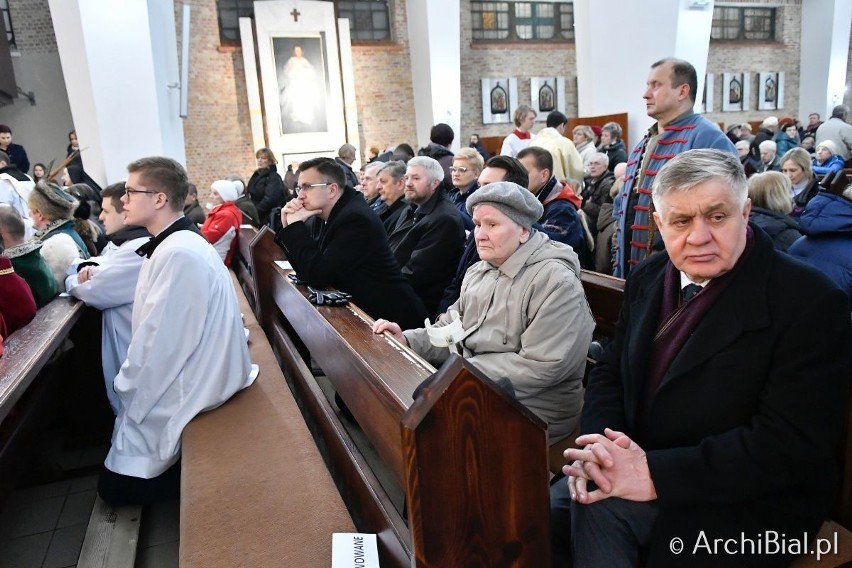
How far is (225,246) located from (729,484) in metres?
5.33

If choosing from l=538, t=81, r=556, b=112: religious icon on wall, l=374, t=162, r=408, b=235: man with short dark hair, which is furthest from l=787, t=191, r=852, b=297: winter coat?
l=538, t=81, r=556, b=112: religious icon on wall

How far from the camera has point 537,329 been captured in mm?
2086

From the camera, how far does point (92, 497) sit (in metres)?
3.21

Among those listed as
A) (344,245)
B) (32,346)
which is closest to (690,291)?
(344,245)

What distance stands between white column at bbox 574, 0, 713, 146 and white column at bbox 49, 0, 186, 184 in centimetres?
604

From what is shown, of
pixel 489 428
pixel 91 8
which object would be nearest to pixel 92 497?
pixel 489 428

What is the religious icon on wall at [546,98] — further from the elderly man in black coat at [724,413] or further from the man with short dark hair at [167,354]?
the elderly man in black coat at [724,413]

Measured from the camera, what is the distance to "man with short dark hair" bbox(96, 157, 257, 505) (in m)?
2.53

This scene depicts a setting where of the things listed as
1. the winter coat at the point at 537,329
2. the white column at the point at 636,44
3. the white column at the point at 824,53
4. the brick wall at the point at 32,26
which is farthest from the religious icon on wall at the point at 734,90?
the winter coat at the point at 537,329

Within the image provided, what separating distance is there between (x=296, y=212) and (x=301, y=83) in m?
11.8

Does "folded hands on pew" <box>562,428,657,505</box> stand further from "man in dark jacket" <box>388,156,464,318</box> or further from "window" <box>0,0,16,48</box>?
"window" <box>0,0,16,48</box>

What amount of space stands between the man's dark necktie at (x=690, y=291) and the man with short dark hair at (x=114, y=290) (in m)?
2.76

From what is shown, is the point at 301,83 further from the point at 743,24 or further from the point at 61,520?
the point at 743,24

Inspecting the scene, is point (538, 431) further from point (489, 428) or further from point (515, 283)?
point (515, 283)
